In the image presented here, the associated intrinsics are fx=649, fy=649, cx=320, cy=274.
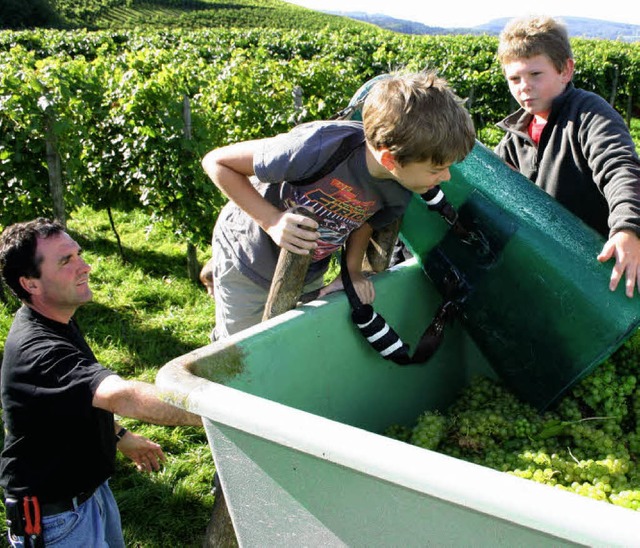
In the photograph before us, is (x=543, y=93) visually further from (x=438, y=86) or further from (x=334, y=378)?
(x=334, y=378)

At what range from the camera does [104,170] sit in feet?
18.2

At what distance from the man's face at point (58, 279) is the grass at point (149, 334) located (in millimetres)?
1148

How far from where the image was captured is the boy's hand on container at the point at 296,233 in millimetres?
1740

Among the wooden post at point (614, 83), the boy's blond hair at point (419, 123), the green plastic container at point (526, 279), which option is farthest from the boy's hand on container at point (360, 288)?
the wooden post at point (614, 83)

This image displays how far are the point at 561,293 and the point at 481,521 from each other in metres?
0.91

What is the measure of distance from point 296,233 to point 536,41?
46.0 inches

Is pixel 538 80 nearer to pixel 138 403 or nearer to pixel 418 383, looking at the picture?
pixel 418 383

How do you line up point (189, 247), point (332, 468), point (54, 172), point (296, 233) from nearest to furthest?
1. point (332, 468)
2. point (296, 233)
3. point (54, 172)
4. point (189, 247)

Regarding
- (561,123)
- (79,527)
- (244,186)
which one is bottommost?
(79,527)

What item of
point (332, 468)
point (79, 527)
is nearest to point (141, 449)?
point (79, 527)

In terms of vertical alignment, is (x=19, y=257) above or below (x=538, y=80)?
below

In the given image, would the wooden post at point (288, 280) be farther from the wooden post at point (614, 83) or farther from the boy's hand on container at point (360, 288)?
the wooden post at point (614, 83)

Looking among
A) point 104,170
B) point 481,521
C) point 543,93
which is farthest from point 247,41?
point 481,521

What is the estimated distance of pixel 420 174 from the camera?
1.70 m
